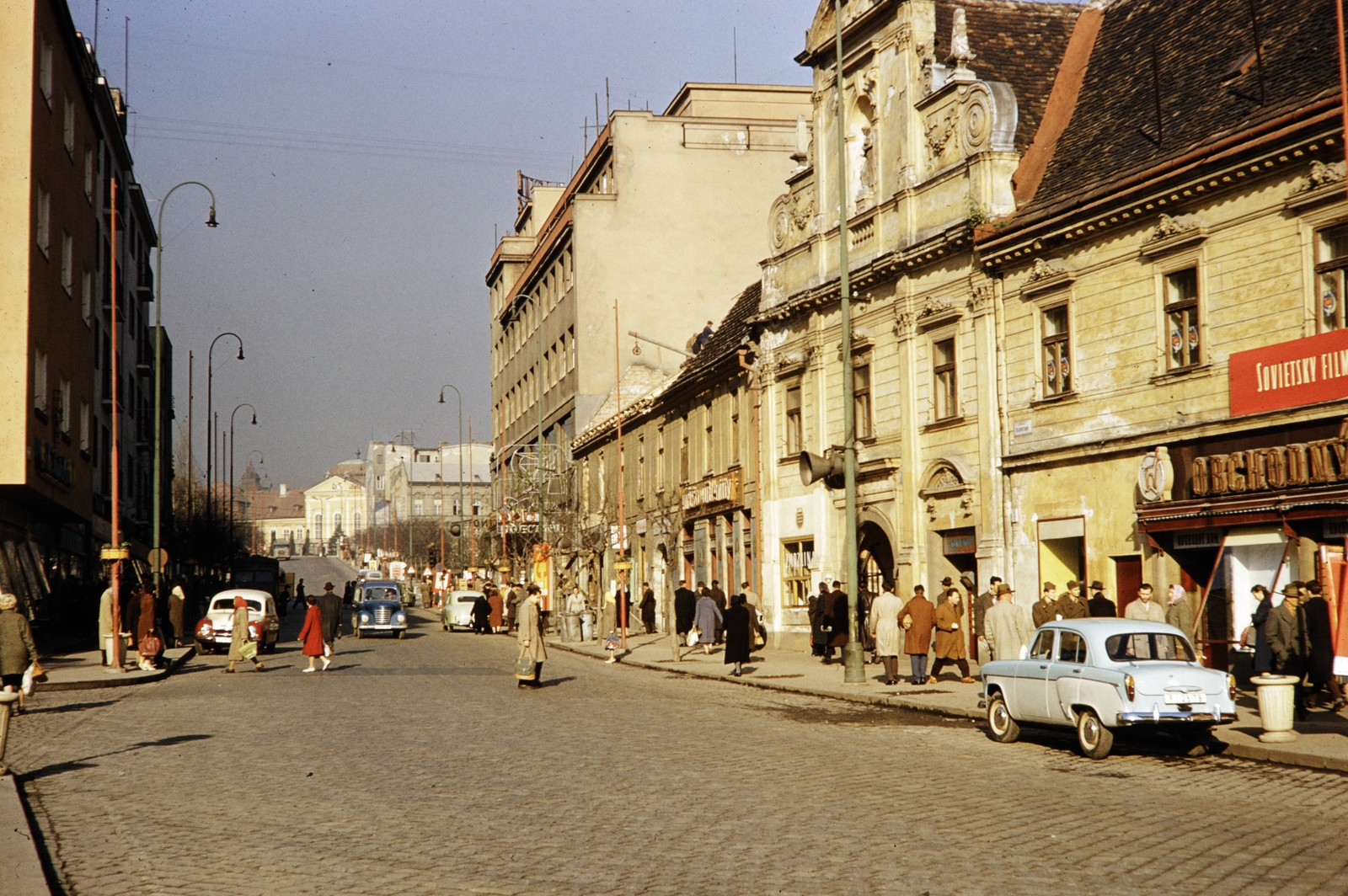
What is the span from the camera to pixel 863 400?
1334 inches

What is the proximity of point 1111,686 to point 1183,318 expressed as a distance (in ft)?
33.6

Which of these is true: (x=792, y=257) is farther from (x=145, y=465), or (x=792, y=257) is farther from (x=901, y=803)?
(x=145, y=465)

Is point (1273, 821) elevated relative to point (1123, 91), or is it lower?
lower

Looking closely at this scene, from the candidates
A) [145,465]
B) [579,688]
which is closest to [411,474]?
[145,465]

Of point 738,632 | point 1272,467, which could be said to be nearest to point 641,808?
point 1272,467

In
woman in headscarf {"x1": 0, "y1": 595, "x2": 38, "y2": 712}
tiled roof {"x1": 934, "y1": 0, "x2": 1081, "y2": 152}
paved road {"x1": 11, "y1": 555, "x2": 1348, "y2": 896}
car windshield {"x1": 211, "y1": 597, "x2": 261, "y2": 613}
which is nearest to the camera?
paved road {"x1": 11, "y1": 555, "x2": 1348, "y2": 896}

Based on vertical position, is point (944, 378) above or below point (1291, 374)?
above

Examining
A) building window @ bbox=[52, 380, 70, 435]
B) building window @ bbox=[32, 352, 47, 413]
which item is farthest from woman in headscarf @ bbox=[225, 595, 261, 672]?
building window @ bbox=[52, 380, 70, 435]

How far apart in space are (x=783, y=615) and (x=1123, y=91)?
16421mm

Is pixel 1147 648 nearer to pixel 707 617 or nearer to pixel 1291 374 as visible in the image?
pixel 1291 374

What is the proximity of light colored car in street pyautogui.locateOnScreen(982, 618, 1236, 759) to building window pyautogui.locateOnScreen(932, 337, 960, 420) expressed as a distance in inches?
535

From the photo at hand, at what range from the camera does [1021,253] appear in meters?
27.5

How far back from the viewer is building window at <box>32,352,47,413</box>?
35.0 metres

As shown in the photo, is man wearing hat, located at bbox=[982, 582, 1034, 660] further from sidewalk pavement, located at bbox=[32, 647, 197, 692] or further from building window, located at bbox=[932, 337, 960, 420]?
sidewalk pavement, located at bbox=[32, 647, 197, 692]
